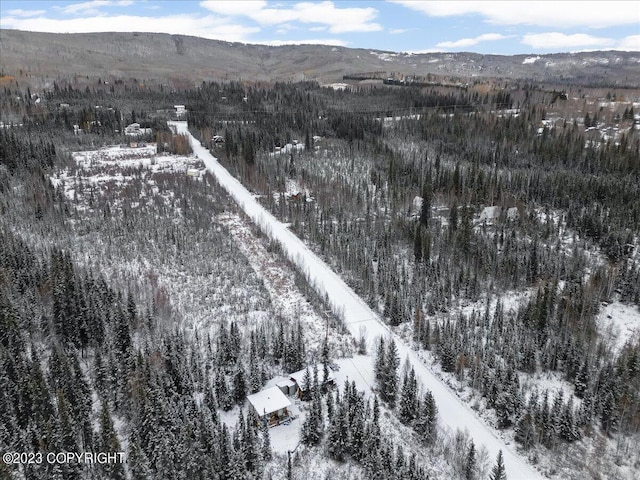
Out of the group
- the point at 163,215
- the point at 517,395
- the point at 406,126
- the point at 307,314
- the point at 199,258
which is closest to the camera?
the point at 517,395

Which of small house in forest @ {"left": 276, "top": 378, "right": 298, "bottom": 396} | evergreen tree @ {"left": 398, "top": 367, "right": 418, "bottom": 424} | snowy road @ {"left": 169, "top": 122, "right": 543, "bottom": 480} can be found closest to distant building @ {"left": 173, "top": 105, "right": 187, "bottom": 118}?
snowy road @ {"left": 169, "top": 122, "right": 543, "bottom": 480}

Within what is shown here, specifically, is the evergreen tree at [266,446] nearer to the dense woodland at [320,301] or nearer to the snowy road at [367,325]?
the dense woodland at [320,301]

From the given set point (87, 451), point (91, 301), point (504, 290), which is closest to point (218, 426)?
point (87, 451)

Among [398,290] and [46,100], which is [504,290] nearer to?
[398,290]

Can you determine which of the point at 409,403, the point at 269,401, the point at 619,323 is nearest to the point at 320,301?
the point at 269,401

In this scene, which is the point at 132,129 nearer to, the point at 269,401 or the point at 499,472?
the point at 269,401

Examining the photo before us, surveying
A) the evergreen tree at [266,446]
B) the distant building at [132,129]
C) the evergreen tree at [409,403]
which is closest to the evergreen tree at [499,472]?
the evergreen tree at [409,403]

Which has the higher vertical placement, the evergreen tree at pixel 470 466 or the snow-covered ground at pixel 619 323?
the snow-covered ground at pixel 619 323
